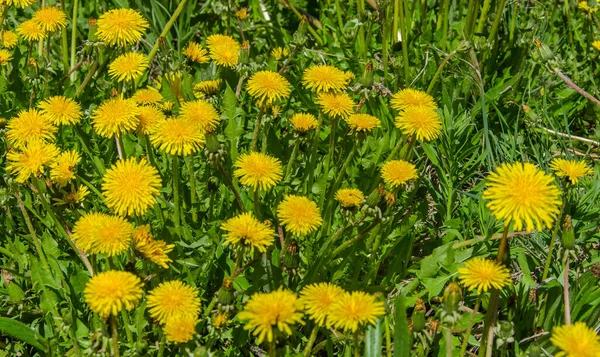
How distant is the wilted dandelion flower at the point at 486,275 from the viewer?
1.68 m

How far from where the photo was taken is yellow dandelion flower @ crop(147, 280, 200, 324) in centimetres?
170

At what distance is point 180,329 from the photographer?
1.67 meters

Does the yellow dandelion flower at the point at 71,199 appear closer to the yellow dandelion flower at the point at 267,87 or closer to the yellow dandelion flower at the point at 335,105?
the yellow dandelion flower at the point at 267,87

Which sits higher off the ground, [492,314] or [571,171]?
[571,171]

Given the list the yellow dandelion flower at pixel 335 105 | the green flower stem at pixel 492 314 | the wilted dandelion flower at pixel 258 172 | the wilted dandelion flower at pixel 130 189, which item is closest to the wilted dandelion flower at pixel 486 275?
the green flower stem at pixel 492 314

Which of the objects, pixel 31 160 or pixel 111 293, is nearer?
pixel 111 293

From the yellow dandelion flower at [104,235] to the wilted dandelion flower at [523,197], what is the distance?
0.88 metres

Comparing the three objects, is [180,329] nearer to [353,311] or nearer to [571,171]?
[353,311]

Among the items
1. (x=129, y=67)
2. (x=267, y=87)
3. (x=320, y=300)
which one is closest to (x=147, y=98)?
(x=129, y=67)

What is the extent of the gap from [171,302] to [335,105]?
862mm

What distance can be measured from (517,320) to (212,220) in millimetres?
1025

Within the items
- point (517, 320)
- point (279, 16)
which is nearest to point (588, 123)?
point (517, 320)

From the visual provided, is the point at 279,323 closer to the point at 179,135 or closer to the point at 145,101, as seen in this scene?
the point at 179,135

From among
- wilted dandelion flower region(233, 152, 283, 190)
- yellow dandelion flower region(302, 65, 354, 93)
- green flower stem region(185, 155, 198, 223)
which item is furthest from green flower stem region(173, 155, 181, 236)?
yellow dandelion flower region(302, 65, 354, 93)
